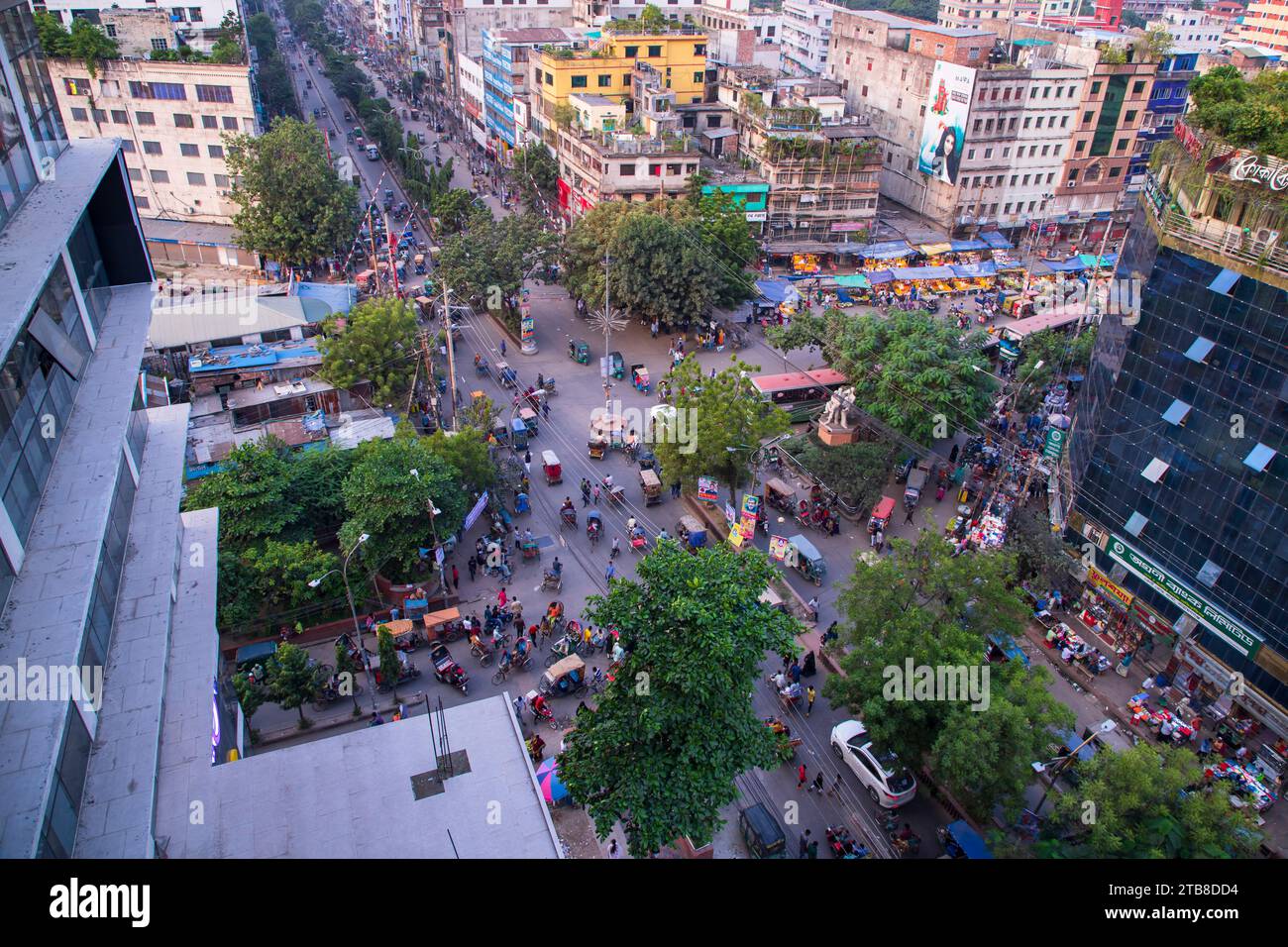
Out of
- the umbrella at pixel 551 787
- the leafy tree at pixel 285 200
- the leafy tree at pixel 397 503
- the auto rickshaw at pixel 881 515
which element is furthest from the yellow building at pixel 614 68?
the umbrella at pixel 551 787

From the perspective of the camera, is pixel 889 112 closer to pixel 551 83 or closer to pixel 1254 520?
pixel 551 83

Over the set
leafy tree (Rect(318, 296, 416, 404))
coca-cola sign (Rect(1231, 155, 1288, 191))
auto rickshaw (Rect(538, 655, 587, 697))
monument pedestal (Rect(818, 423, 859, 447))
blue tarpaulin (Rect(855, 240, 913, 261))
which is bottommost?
auto rickshaw (Rect(538, 655, 587, 697))

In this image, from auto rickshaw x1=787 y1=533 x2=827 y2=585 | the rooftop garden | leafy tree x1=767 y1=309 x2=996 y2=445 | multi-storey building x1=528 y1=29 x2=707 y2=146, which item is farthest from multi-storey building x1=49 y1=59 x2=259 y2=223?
the rooftop garden

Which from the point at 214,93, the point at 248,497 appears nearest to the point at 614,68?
the point at 214,93

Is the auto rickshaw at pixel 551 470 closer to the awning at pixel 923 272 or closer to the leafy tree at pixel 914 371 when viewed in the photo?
the leafy tree at pixel 914 371

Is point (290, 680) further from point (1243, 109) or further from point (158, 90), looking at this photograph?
point (158, 90)

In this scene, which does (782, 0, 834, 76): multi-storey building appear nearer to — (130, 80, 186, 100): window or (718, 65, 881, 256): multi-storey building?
(718, 65, 881, 256): multi-storey building
